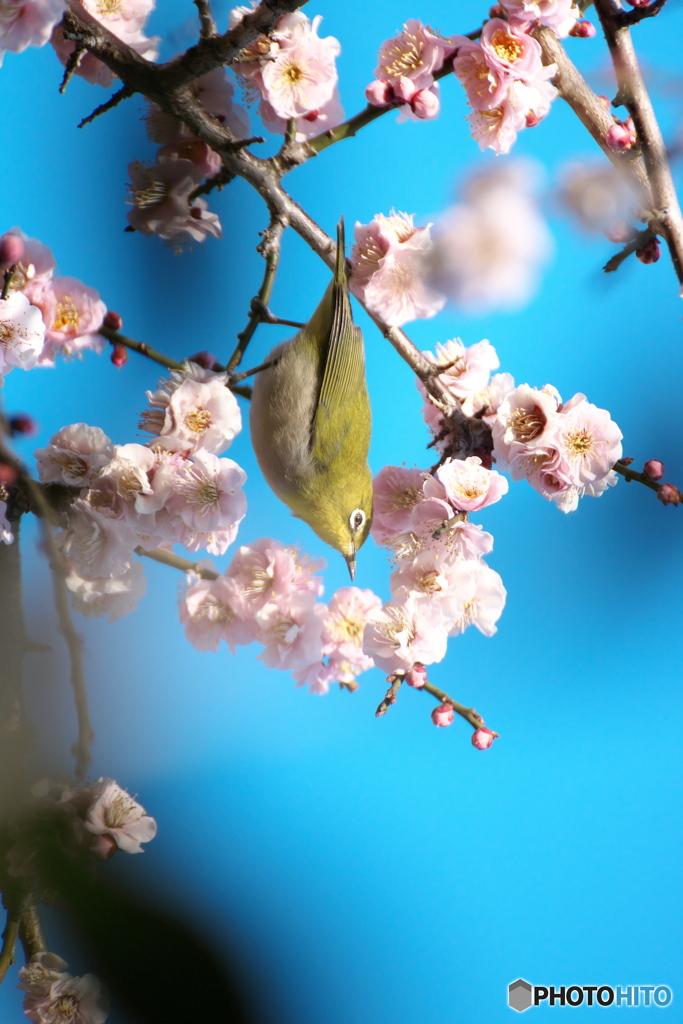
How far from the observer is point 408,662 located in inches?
22.2

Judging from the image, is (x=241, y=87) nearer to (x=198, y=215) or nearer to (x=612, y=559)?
(x=198, y=215)

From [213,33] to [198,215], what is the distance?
17 cm

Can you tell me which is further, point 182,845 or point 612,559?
point 612,559

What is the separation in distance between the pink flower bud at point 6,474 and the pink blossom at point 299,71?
324 mm

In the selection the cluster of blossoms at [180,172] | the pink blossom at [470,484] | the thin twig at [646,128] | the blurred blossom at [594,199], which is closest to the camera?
the blurred blossom at [594,199]

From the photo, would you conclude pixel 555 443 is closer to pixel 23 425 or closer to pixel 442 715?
pixel 442 715

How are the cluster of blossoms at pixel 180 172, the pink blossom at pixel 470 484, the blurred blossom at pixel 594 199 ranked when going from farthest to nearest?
the cluster of blossoms at pixel 180 172, the pink blossom at pixel 470 484, the blurred blossom at pixel 594 199

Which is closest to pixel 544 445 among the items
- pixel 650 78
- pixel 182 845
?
pixel 650 78

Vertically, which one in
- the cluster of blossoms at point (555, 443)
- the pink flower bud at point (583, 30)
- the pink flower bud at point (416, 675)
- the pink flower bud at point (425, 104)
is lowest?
the pink flower bud at point (416, 675)

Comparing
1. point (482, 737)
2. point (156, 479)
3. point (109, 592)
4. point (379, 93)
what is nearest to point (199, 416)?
point (156, 479)

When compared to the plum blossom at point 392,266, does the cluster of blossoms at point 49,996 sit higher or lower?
lower

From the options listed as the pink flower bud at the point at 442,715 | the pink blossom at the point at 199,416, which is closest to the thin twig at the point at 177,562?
the pink blossom at the point at 199,416

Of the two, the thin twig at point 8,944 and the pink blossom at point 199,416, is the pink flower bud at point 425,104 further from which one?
the thin twig at point 8,944

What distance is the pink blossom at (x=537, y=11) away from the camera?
0.46 m
